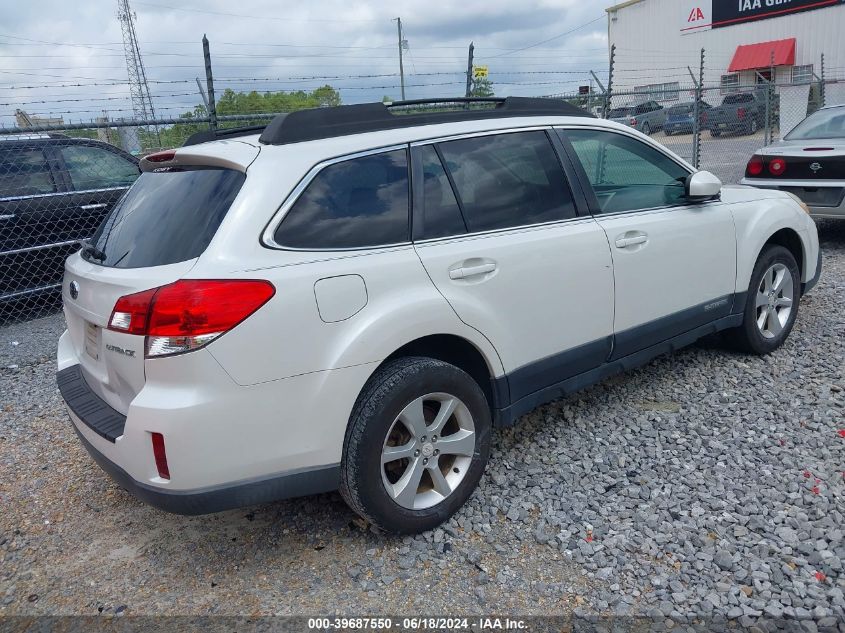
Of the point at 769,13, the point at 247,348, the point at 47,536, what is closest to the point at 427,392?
the point at 247,348

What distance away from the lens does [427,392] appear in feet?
9.55

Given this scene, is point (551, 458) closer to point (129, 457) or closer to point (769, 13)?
point (129, 457)

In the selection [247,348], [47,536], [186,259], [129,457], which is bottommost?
[47,536]

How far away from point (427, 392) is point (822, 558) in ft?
5.40

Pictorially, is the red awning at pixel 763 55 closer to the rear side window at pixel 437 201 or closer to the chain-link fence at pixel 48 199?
the chain-link fence at pixel 48 199

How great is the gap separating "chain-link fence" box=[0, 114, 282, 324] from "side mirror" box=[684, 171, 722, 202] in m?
4.91

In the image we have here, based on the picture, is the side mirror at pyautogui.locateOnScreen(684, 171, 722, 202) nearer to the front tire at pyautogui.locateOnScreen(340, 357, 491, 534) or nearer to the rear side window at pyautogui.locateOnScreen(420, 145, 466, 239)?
the rear side window at pyautogui.locateOnScreen(420, 145, 466, 239)

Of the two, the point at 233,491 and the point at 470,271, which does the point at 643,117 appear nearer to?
the point at 470,271

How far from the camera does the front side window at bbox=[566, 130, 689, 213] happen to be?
3859 millimetres

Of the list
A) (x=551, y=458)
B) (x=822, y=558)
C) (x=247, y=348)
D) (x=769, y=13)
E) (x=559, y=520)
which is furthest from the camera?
(x=769, y=13)

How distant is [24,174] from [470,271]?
562 centimetres

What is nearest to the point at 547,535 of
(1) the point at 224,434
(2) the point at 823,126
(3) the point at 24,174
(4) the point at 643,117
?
(1) the point at 224,434

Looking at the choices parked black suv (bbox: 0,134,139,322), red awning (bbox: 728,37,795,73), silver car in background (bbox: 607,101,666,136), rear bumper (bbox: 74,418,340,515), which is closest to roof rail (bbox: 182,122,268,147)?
rear bumper (bbox: 74,418,340,515)

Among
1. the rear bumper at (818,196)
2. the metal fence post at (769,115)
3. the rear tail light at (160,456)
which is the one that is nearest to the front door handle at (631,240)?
the rear tail light at (160,456)
